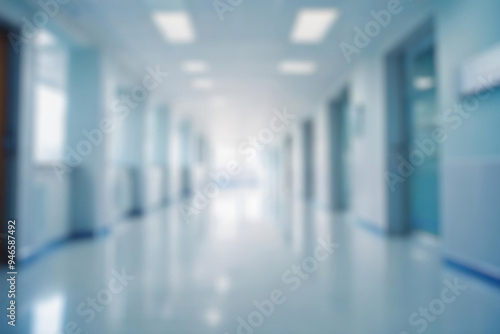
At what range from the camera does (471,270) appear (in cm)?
320

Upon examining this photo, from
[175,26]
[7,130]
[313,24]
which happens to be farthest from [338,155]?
[7,130]

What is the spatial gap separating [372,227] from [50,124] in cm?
590

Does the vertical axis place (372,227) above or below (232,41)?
below

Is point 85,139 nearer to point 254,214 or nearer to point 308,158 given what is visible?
point 254,214

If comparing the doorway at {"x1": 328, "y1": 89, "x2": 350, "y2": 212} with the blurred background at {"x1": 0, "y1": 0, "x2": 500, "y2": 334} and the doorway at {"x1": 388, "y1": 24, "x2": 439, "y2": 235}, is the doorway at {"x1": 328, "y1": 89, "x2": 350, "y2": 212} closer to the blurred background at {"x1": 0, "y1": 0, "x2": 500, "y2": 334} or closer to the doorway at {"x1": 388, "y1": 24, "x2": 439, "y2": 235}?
the blurred background at {"x1": 0, "y1": 0, "x2": 500, "y2": 334}

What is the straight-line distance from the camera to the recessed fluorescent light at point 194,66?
6.32 metres

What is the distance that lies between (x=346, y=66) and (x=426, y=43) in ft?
6.46

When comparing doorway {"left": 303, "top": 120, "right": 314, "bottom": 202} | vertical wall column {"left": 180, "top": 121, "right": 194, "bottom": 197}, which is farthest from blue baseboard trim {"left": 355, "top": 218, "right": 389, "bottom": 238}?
vertical wall column {"left": 180, "top": 121, "right": 194, "bottom": 197}

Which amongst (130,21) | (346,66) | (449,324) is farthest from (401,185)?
(130,21)

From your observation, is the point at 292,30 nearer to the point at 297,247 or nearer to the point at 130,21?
the point at 130,21

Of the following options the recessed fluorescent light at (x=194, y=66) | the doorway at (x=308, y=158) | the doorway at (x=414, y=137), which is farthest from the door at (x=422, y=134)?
the doorway at (x=308, y=158)

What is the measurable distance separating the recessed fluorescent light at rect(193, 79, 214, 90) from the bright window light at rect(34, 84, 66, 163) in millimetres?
3166

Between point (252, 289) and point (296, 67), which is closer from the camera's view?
point (252, 289)

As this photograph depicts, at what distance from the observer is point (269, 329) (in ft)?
6.88
